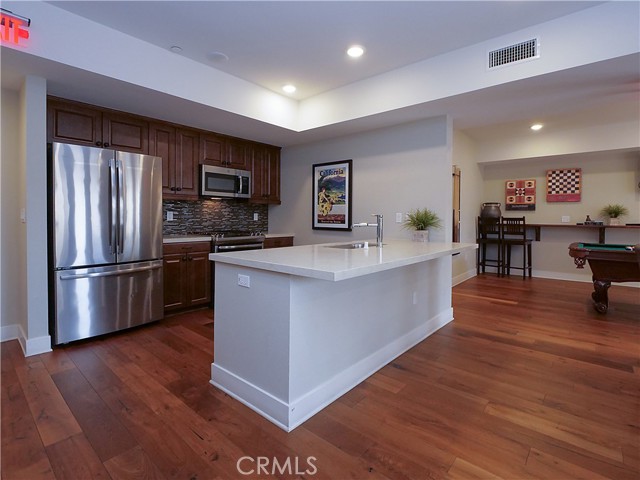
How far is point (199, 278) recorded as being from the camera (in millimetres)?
4004

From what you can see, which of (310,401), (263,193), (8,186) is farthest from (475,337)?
(8,186)

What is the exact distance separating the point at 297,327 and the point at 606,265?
13.0 ft

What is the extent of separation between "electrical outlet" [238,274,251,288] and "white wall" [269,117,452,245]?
7.64 ft

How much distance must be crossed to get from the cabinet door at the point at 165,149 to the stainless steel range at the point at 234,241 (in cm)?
77

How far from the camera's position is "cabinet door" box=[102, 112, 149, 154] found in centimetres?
338

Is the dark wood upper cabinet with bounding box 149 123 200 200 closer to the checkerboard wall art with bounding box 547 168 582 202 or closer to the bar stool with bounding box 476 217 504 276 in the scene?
the bar stool with bounding box 476 217 504 276

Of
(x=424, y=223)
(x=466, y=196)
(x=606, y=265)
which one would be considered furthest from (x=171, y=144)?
(x=606, y=265)

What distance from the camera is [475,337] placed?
3201mm

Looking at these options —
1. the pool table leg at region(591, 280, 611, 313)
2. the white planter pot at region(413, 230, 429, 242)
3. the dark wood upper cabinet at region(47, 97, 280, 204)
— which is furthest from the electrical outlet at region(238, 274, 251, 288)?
the pool table leg at region(591, 280, 611, 313)

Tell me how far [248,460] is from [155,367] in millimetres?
1308

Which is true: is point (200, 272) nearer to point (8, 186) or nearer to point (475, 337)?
point (8, 186)

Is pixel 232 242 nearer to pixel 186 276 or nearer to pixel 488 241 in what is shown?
pixel 186 276

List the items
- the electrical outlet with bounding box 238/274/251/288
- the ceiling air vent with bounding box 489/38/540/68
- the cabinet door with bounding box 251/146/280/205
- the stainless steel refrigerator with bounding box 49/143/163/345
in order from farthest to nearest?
1. the cabinet door with bounding box 251/146/280/205
2. the stainless steel refrigerator with bounding box 49/143/163/345
3. the ceiling air vent with bounding box 489/38/540/68
4. the electrical outlet with bounding box 238/274/251/288

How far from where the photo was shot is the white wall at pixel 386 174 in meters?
3.59
